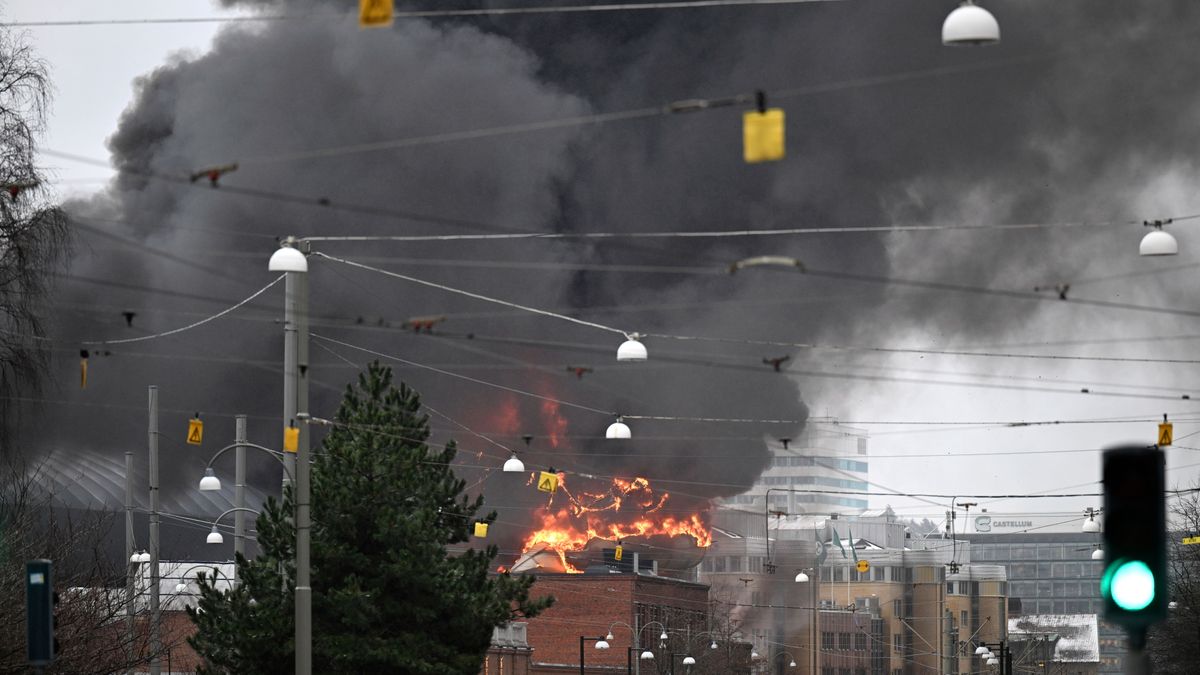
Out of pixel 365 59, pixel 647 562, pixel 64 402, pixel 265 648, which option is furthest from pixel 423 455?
pixel 647 562

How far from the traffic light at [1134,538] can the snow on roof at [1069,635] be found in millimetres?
139913

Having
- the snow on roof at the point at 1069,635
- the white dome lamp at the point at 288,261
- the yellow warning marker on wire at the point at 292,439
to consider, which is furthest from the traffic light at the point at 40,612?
the snow on roof at the point at 1069,635

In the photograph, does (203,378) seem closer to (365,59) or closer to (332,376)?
(332,376)

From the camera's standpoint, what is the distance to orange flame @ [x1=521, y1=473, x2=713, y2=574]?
324 ft

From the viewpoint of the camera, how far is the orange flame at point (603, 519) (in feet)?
324

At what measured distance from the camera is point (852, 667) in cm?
13225

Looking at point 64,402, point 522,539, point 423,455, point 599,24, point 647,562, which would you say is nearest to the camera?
point 423,455

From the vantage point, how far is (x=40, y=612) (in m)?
20.5

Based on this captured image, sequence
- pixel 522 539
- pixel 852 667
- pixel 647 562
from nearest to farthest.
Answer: pixel 522 539 < pixel 647 562 < pixel 852 667

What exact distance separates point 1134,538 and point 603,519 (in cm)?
9250

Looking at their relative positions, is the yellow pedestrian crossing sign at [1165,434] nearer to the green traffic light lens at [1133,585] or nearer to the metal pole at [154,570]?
the metal pole at [154,570]

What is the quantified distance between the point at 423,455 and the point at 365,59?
167ft

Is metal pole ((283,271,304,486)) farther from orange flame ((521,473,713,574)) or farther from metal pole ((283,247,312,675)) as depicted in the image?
orange flame ((521,473,713,574))

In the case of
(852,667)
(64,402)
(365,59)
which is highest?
(365,59)
